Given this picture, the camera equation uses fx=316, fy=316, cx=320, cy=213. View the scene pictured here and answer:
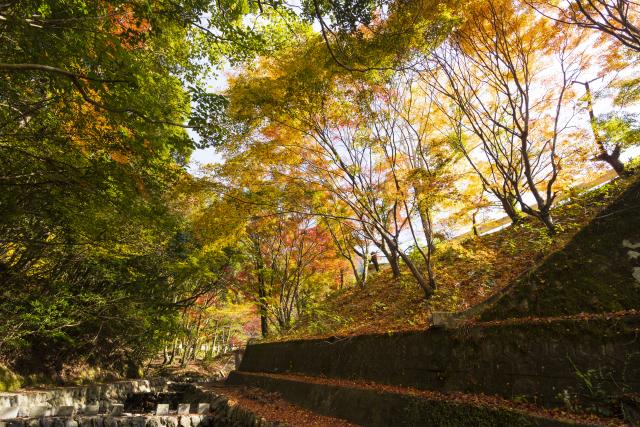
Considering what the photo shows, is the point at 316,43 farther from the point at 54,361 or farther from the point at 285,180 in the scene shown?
the point at 54,361

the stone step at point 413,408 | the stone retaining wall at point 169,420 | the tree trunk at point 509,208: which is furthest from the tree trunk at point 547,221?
the stone retaining wall at point 169,420

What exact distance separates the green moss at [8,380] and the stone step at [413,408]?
10.9m

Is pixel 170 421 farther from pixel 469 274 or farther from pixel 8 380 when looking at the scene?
pixel 469 274

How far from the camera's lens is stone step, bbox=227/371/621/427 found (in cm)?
357

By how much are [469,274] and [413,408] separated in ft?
19.8

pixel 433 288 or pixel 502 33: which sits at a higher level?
pixel 502 33

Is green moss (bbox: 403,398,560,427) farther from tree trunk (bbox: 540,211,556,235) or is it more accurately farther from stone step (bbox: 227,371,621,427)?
tree trunk (bbox: 540,211,556,235)

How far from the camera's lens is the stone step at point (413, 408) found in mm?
3570

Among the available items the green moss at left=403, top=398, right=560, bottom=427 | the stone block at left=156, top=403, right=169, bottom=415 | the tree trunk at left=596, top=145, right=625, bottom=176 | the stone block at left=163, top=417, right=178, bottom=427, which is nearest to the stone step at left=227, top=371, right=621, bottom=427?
the green moss at left=403, top=398, right=560, bottom=427

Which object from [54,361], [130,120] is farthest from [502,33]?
[54,361]

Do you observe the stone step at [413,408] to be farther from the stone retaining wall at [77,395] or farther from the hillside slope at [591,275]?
the stone retaining wall at [77,395]

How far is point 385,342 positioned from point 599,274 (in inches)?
156

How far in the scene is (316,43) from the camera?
334 inches

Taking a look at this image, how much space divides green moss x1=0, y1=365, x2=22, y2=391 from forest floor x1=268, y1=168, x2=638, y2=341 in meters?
11.0
